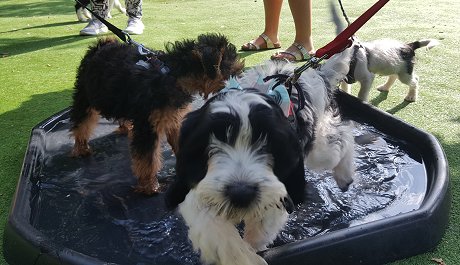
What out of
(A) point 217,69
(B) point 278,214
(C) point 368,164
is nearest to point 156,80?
(A) point 217,69

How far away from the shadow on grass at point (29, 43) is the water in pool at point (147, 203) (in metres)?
4.69

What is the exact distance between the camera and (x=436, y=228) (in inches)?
106

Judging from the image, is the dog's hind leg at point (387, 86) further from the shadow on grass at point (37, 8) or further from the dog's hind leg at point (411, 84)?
the shadow on grass at point (37, 8)

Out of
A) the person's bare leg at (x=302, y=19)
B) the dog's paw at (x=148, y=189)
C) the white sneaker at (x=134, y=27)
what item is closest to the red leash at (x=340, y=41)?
the dog's paw at (x=148, y=189)

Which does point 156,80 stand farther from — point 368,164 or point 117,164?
point 368,164

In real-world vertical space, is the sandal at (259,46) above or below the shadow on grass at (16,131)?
below

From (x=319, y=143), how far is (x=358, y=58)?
2008mm

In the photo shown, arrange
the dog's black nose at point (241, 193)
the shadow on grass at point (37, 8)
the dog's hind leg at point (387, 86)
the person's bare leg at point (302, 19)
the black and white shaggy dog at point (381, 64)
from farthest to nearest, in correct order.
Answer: the shadow on grass at point (37, 8)
the person's bare leg at point (302, 19)
the dog's hind leg at point (387, 86)
the black and white shaggy dog at point (381, 64)
the dog's black nose at point (241, 193)

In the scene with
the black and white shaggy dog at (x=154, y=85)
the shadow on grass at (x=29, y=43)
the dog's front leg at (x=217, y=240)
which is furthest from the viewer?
the shadow on grass at (x=29, y=43)

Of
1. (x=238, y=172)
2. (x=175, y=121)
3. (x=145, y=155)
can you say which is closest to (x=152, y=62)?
(x=175, y=121)

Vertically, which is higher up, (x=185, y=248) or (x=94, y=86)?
(x=94, y=86)

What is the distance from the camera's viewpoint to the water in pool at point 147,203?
297cm

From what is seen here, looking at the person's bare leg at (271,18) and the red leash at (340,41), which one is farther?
the person's bare leg at (271,18)

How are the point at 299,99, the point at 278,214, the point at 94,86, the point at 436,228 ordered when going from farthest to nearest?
the point at 94,86, the point at 299,99, the point at 436,228, the point at 278,214
